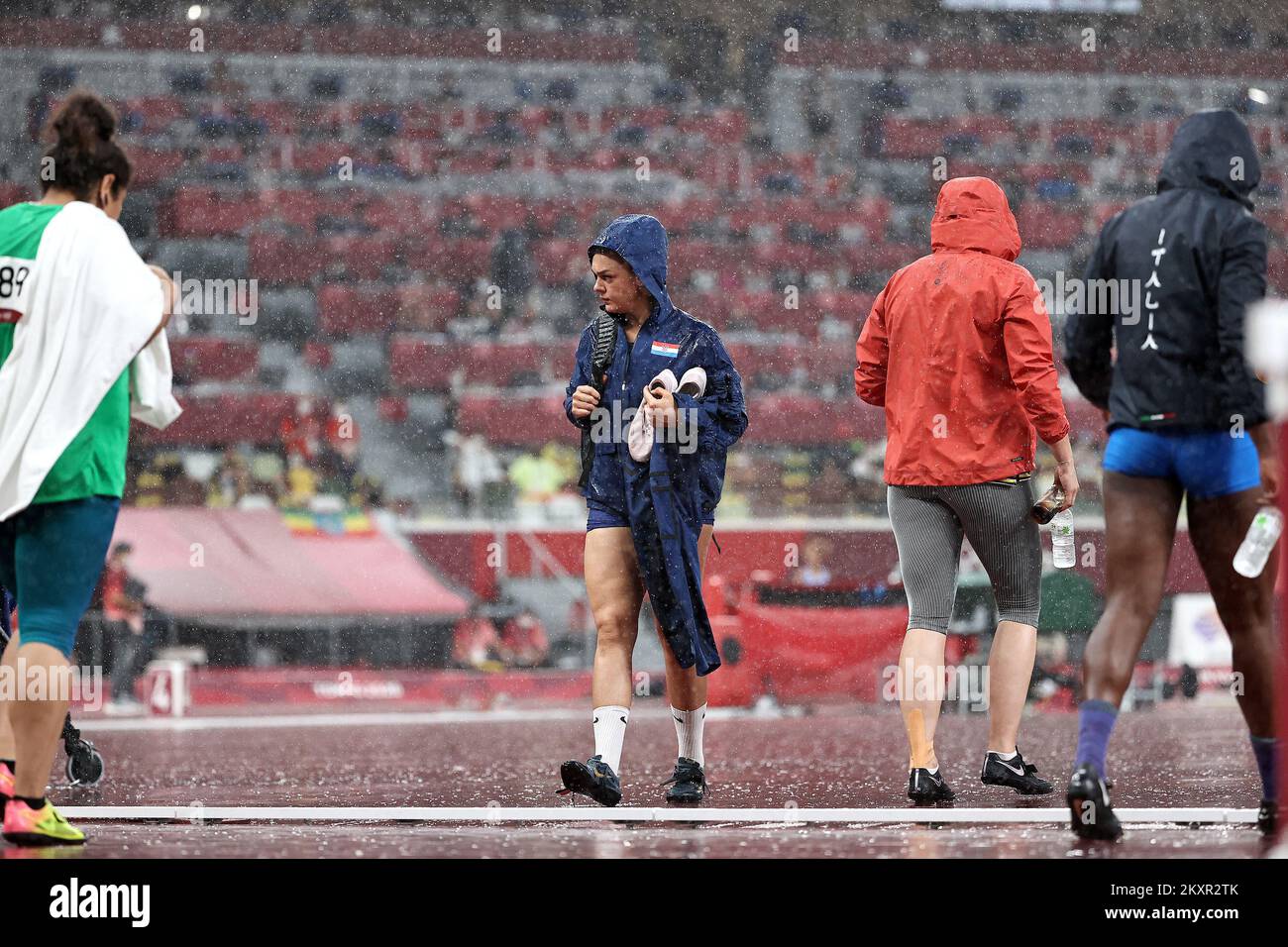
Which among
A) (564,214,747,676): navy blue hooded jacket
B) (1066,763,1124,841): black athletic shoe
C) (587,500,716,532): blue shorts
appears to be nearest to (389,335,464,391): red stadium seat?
(564,214,747,676): navy blue hooded jacket

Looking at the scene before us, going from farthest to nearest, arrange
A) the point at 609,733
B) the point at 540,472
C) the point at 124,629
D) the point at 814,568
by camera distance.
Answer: the point at 540,472
the point at 814,568
the point at 124,629
the point at 609,733

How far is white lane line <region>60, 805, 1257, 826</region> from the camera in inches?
163

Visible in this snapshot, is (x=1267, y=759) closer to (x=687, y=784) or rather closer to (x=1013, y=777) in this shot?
(x=1013, y=777)

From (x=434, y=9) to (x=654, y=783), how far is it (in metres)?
18.9

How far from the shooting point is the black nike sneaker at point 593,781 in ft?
14.5

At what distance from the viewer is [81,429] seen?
12.0 ft

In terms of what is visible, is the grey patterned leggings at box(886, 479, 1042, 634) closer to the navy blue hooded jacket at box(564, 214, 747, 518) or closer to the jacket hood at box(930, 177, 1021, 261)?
the navy blue hooded jacket at box(564, 214, 747, 518)

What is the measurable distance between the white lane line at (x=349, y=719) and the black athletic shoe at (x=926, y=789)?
18.6ft

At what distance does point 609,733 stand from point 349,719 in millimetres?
6274

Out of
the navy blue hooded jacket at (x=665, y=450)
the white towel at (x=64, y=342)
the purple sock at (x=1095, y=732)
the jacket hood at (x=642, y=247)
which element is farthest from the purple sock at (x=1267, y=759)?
the white towel at (x=64, y=342)

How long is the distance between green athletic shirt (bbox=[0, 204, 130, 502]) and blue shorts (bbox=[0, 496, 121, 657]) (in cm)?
4

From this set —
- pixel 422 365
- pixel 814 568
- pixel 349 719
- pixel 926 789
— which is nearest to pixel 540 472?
pixel 422 365

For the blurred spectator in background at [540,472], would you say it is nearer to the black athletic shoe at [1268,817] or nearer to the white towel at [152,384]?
the white towel at [152,384]
